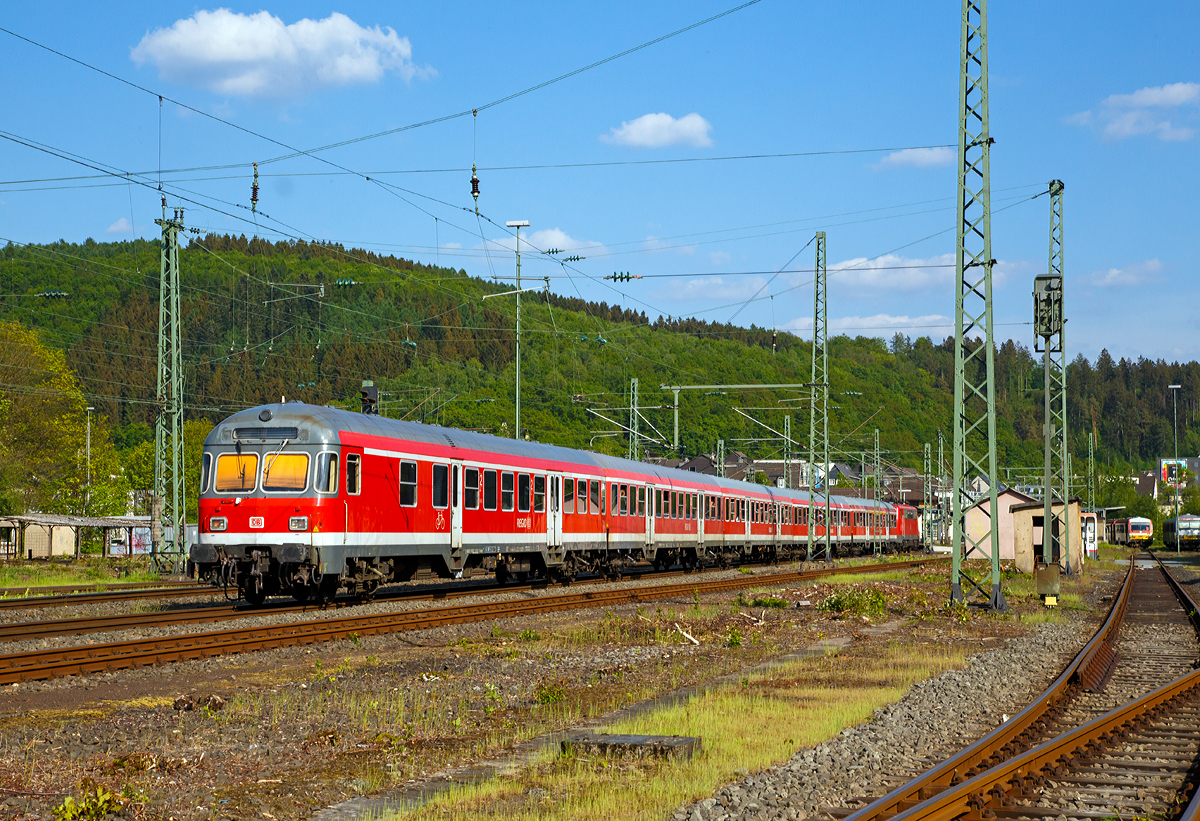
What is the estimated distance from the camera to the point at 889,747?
956 cm

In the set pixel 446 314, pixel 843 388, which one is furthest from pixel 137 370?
pixel 843 388

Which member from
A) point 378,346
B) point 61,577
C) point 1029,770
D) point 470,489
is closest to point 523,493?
point 470,489

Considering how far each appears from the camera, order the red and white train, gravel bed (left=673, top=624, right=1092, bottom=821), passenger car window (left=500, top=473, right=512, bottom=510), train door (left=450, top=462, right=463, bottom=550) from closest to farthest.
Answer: gravel bed (left=673, top=624, right=1092, bottom=821) < the red and white train < train door (left=450, top=462, right=463, bottom=550) < passenger car window (left=500, top=473, right=512, bottom=510)

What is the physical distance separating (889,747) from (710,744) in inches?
56.3

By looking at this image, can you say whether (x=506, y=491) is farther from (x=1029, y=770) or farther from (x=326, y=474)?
(x=1029, y=770)

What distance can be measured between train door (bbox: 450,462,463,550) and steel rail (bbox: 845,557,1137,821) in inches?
510

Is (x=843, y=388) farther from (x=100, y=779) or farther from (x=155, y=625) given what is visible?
(x=100, y=779)

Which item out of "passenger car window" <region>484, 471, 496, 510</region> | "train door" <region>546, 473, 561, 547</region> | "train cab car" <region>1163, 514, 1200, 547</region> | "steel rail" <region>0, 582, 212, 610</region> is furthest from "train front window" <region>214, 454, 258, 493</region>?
"train cab car" <region>1163, 514, 1200, 547</region>

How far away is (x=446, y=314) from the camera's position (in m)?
88.1

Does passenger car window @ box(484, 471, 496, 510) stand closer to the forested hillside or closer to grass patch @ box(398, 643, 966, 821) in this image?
grass patch @ box(398, 643, 966, 821)

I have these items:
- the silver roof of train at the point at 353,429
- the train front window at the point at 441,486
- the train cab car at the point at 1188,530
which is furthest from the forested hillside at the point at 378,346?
the train front window at the point at 441,486

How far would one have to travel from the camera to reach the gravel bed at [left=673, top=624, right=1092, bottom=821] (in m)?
7.64

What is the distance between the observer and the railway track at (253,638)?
13.5 meters

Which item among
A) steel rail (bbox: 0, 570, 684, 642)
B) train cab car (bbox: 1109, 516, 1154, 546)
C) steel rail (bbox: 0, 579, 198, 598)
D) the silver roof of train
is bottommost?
train cab car (bbox: 1109, 516, 1154, 546)
